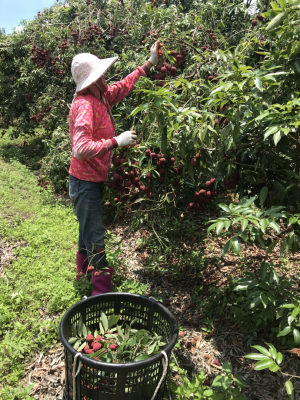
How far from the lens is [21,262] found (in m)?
3.26

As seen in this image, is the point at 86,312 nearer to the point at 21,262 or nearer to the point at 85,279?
the point at 85,279

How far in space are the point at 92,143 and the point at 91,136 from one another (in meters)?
0.09

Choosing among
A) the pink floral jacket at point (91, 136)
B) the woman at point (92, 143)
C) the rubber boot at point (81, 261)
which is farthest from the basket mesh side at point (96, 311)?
the pink floral jacket at point (91, 136)

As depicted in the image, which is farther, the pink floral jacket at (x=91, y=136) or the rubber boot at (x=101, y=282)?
the rubber boot at (x=101, y=282)

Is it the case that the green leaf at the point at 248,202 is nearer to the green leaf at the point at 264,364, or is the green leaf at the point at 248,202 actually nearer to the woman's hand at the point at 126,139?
the green leaf at the point at 264,364

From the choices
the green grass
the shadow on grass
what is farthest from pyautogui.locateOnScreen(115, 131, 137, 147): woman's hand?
the shadow on grass

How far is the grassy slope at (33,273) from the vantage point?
7.63 feet

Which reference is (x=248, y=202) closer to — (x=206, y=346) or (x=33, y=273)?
(x=206, y=346)

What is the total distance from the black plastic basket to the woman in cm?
33

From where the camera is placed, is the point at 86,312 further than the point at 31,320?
No

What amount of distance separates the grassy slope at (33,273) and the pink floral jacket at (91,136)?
111cm

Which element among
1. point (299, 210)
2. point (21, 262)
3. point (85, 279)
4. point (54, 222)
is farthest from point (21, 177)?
point (299, 210)

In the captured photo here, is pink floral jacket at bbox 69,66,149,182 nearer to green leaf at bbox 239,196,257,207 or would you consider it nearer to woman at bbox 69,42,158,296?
woman at bbox 69,42,158,296

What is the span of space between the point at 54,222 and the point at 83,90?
93.7 inches
